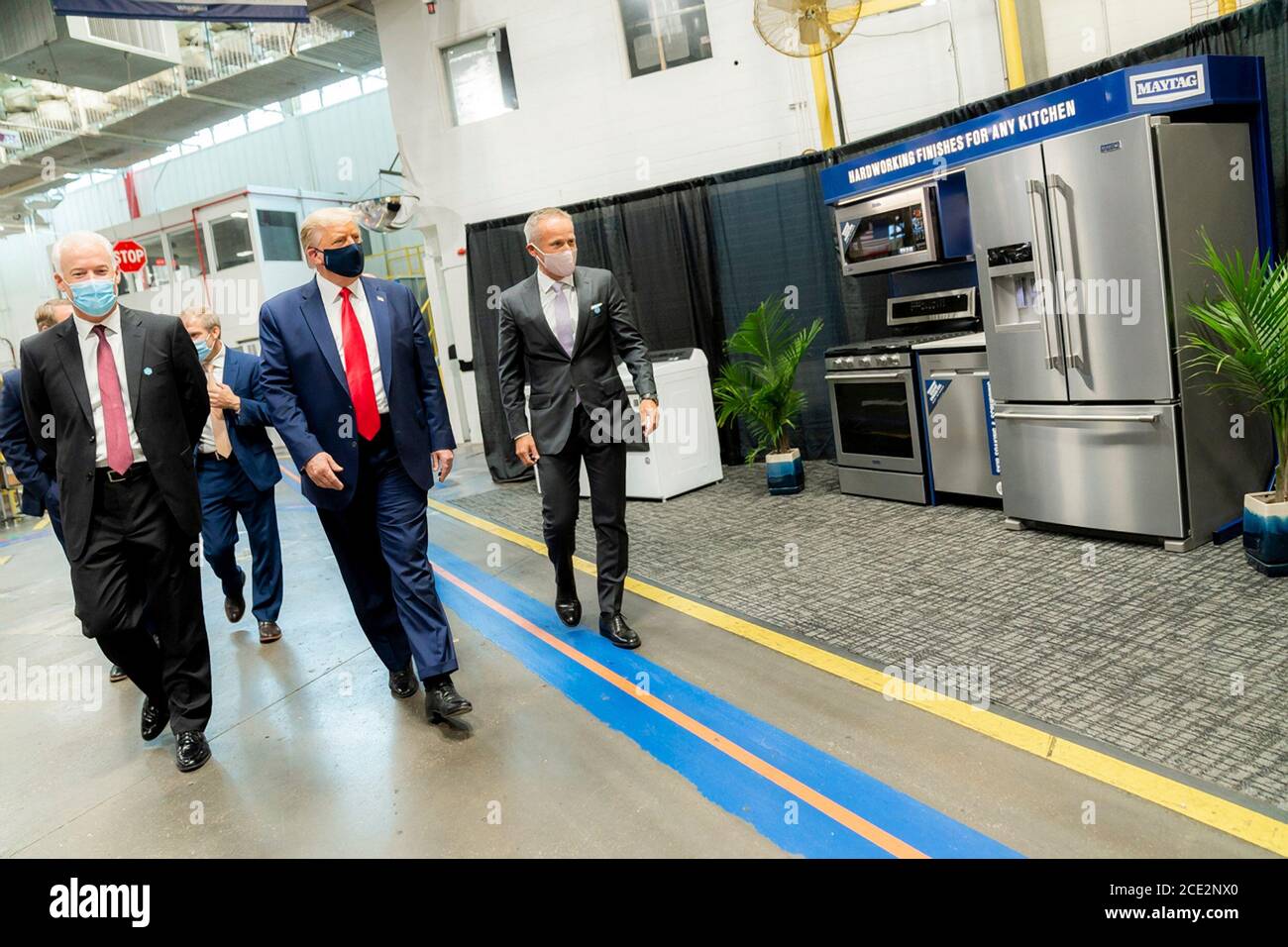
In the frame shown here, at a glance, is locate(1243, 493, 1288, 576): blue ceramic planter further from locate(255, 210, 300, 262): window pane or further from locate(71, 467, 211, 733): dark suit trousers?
locate(255, 210, 300, 262): window pane

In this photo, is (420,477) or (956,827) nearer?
(956,827)

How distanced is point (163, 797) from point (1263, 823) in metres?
3.31

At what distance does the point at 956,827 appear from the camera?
236 cm

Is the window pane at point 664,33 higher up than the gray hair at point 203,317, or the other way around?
the window pane at point 664,33

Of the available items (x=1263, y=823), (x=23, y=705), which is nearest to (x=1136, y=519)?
(x=1263, y=823)

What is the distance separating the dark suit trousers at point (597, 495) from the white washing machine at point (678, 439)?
120 inches

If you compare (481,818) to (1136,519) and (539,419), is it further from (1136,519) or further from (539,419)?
(1136,519)

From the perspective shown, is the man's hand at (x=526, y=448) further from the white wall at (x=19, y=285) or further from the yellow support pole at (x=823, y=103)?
the white wall at (x=19, y=285)

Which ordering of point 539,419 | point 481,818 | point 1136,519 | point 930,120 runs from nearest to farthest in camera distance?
point 481,818 → point 539,419 → point 1136,519 → point 930,120

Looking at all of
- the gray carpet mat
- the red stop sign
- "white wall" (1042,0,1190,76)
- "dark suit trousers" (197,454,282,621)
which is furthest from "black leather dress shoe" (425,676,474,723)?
the red stop sign

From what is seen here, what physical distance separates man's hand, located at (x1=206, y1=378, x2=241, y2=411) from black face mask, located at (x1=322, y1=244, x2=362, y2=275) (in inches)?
65.3

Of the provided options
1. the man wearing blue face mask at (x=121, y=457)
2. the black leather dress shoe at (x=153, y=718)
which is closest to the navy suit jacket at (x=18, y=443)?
the man wearing blue face mask at (x=121, y=457)

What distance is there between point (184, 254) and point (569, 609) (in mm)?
16974

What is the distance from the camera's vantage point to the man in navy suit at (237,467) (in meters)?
4.63
